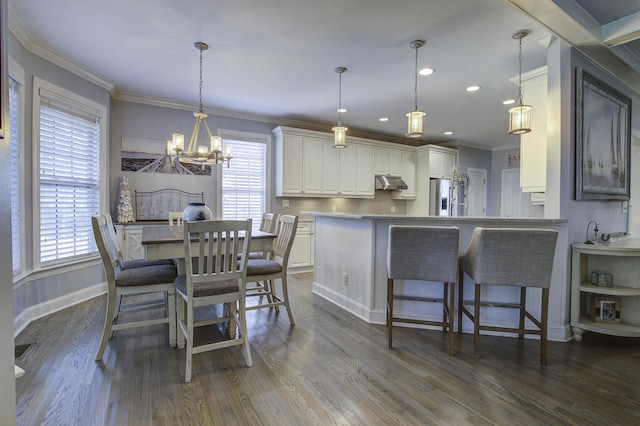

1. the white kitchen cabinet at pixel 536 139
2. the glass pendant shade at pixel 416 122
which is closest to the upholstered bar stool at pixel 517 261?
the white kitchen cabinet at pixel 536 139

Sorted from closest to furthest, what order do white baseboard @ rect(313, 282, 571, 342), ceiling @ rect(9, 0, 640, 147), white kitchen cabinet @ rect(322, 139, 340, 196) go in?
ceiling @ rect(9, 0, 640, 147), white baseboard @ rect(313, 282, 571, 342), white kitchen cabinet @ rect(322, 139, 340, 196)

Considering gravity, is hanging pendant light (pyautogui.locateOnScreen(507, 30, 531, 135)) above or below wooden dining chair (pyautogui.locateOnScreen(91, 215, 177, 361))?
above

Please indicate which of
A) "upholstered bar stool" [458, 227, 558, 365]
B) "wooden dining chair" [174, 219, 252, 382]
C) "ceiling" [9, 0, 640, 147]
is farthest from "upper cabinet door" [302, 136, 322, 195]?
"upholstered bar stool" [458, 227, 558, 365]

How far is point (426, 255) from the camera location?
93.7 inches

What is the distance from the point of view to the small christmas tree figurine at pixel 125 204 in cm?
398

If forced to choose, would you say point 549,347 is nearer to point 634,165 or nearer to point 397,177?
point 634,165

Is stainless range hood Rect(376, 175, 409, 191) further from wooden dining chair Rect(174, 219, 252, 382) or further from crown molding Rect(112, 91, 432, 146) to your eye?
wooden dining chair Rect(174, 219, 252, 382)

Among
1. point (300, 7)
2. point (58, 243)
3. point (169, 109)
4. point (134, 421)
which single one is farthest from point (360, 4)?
point (58, 243)

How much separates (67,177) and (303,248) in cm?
324

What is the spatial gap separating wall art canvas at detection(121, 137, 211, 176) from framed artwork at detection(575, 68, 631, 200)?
14.6 ft

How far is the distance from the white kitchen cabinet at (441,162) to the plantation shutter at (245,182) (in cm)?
350

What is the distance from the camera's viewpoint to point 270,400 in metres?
1.79

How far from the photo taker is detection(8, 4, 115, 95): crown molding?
8.32 feet

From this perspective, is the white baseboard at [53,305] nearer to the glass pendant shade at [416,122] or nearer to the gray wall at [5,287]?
the gray wall at [5,287]
